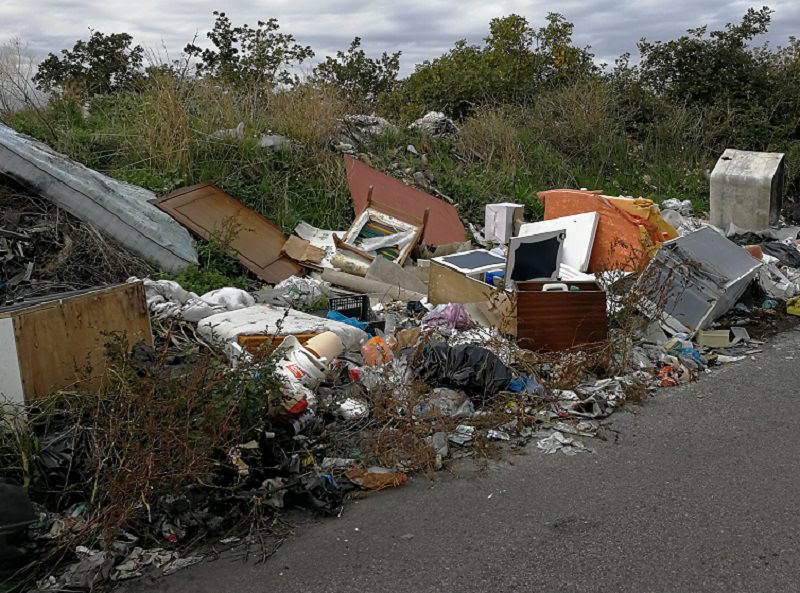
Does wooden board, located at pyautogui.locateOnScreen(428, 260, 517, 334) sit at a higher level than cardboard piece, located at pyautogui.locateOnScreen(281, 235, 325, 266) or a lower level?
lower

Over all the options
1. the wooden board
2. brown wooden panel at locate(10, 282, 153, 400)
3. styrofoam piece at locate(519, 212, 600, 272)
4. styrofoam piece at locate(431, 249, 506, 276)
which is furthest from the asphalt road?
styrofoam piece at locate(519, 212, 600, 272)

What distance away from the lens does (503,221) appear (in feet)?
30.4

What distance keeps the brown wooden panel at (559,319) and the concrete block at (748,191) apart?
590 centimetres

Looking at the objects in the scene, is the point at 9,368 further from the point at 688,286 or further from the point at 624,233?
the point at 624,233

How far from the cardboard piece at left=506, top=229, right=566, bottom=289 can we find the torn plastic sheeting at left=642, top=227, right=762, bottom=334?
839mm

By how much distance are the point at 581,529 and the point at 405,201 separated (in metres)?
6.41

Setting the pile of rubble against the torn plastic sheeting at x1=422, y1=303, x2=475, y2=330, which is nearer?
the pile of rubble

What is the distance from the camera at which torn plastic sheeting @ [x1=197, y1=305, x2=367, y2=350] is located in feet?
18.6

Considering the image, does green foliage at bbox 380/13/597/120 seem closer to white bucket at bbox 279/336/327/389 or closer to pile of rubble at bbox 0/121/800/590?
pile of rubble at bbox 0/121/800/590

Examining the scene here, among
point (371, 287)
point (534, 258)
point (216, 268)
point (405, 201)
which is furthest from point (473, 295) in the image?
point (405, 201)

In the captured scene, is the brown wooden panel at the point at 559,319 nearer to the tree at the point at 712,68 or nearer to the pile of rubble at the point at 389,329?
the pile of rubble at the point at 389,329

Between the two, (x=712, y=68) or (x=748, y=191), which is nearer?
(x=748, y=191)

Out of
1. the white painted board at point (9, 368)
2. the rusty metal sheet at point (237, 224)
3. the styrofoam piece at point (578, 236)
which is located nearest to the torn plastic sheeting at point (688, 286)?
the styrofoam piece at point (578, 236)

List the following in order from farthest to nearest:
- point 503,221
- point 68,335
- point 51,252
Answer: point 503,221
point 51,252
point 68,335
